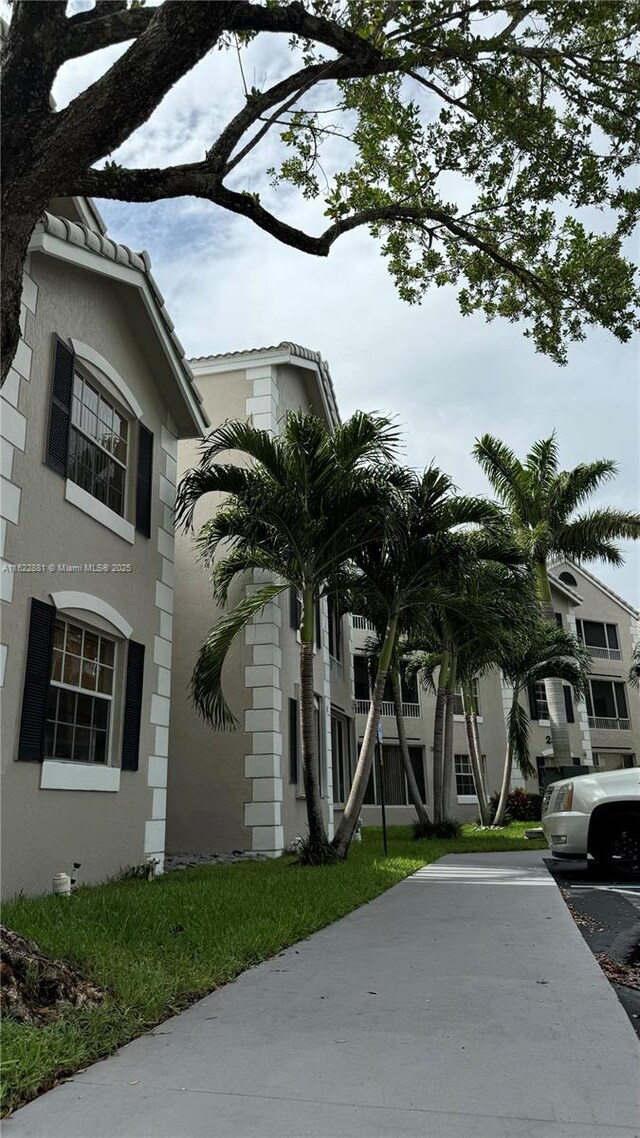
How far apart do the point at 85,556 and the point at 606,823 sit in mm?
6560

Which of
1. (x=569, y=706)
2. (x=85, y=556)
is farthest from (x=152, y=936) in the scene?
(x=569, y=706)

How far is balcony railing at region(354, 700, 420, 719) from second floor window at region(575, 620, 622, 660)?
994 centimetres

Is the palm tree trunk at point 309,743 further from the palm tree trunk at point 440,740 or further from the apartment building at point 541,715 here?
the apartment building at point 541,715

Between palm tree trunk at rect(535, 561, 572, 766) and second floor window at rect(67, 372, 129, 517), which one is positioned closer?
second floor window at rect(67, 372, 129, 517)

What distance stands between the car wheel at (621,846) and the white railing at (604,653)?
90.1 ft

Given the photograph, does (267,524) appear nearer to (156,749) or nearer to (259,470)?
(259,470)

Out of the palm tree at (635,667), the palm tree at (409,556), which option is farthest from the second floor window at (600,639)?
the palm tree at (409,556)

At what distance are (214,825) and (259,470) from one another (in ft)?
17.7

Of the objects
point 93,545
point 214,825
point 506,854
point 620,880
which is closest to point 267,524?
point 93,545

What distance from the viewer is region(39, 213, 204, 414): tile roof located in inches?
314

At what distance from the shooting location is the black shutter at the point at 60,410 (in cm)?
798

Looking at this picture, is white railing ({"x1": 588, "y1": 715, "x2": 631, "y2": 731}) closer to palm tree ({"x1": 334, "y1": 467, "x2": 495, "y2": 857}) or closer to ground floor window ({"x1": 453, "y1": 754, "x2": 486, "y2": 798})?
ground floor window ({"x1": 453, "y1": 754, "x2": 486, "y2": 798})

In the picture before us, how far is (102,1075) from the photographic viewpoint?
3.07m

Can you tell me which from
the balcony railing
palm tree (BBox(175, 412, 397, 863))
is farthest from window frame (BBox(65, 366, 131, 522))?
the balcony railing
